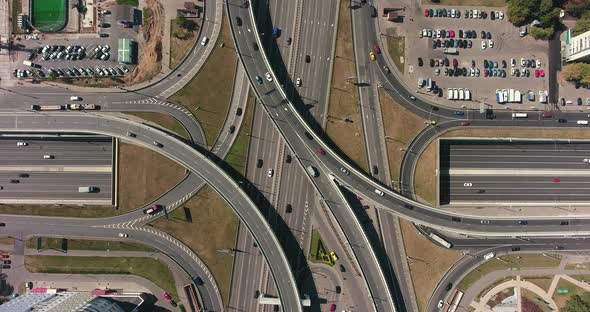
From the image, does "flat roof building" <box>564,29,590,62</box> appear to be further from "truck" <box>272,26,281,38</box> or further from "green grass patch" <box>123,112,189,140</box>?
"green grass patch" <box>123,112,189,140</box>

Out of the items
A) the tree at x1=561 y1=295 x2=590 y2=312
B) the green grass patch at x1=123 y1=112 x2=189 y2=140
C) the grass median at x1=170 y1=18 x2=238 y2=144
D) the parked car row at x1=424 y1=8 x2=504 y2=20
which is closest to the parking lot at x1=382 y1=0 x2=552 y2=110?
the parked car row at x1=424 y1=8 x2=504 y2=20

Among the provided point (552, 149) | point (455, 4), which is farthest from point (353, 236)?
point (455, 4)

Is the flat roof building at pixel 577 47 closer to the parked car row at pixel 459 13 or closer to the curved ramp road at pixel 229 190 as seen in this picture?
the parked car row at pixel 459 13

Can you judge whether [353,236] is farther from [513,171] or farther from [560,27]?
[560,27]

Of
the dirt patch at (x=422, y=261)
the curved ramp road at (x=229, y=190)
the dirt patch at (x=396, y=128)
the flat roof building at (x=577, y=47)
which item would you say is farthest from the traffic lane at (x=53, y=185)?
the flat roof building at (x=577, y=47)

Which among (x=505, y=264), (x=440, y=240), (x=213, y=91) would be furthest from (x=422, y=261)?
(x=213, y=91)
